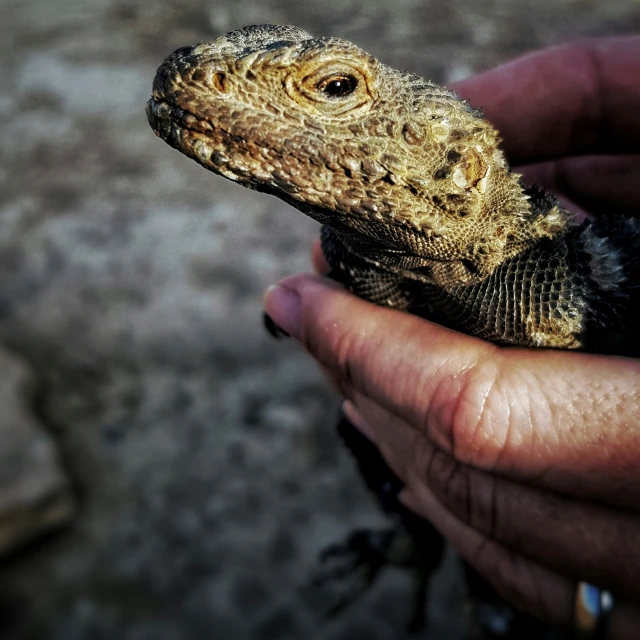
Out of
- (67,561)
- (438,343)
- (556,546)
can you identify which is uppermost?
(438,343)

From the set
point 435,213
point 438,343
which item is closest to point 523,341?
point 438,343

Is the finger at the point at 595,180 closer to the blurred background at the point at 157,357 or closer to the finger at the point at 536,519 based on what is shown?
the finger at the point at 536,519

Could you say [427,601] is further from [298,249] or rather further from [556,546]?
[298,249]

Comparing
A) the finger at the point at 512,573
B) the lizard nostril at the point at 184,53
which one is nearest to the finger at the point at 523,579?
the finger at the point at 512,573

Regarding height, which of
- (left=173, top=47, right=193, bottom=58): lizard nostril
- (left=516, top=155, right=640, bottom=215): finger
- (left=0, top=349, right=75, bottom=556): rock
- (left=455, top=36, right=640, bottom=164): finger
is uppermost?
(left=173, top=47, right=193, bottom=58): lizard nostril

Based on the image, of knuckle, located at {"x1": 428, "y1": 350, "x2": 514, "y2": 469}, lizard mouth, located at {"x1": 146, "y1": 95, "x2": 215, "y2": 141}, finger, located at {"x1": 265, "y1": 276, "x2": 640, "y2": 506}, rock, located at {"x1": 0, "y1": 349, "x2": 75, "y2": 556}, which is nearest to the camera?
lizard mouth, located at {"x1": 146, "y1": 95, "x2": 215, "y2": 141}

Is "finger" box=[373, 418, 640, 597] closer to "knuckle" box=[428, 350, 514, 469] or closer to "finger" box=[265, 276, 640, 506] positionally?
"finger" box=[265, 276, 640, 506]

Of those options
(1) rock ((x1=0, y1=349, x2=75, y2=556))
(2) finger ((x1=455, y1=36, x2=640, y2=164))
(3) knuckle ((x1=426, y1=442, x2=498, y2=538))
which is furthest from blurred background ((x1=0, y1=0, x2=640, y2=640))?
(2) finger ((x1=455, y1=36, x2=640, y2=164))
